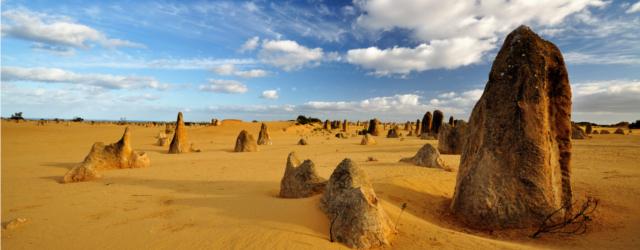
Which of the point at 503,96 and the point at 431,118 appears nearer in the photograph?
the point at 503,96

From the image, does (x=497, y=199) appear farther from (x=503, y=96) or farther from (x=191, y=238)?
(x=191, y=238)

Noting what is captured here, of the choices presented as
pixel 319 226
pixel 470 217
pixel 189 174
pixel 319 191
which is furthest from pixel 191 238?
pixel 189 174

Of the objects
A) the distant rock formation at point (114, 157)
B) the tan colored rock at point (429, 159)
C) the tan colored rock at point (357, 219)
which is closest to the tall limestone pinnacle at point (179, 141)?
the distant rock formation at point (114, 157)

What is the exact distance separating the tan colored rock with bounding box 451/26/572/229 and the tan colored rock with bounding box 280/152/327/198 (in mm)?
2796

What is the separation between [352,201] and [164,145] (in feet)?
76.7

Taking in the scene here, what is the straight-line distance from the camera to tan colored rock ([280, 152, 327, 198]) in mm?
6477

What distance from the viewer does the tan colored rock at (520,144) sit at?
18.6 feet

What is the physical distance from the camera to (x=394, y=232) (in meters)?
4.58

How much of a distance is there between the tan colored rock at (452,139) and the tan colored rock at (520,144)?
493 inches

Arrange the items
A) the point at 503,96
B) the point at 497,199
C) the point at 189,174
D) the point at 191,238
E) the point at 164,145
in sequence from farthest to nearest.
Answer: the point at 164,145 → the point at 189,174 → the point at 503,96 → the point at 497,199 → the point at 191,238

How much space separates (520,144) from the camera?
18.9 ft

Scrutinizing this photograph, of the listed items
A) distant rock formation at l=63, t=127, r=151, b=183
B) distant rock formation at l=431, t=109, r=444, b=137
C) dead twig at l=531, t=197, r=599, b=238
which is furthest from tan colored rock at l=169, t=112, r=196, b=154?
distant rock formation at l=431, t=109, r=444, b=137

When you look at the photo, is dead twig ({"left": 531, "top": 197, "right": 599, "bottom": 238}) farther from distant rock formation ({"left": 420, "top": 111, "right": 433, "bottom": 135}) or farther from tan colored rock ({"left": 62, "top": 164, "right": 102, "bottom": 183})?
distant rock formation ({"left": 420, "top": 111, "right": 433, "bottom": 135})

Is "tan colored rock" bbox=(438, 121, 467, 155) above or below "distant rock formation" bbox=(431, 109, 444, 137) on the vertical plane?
below
